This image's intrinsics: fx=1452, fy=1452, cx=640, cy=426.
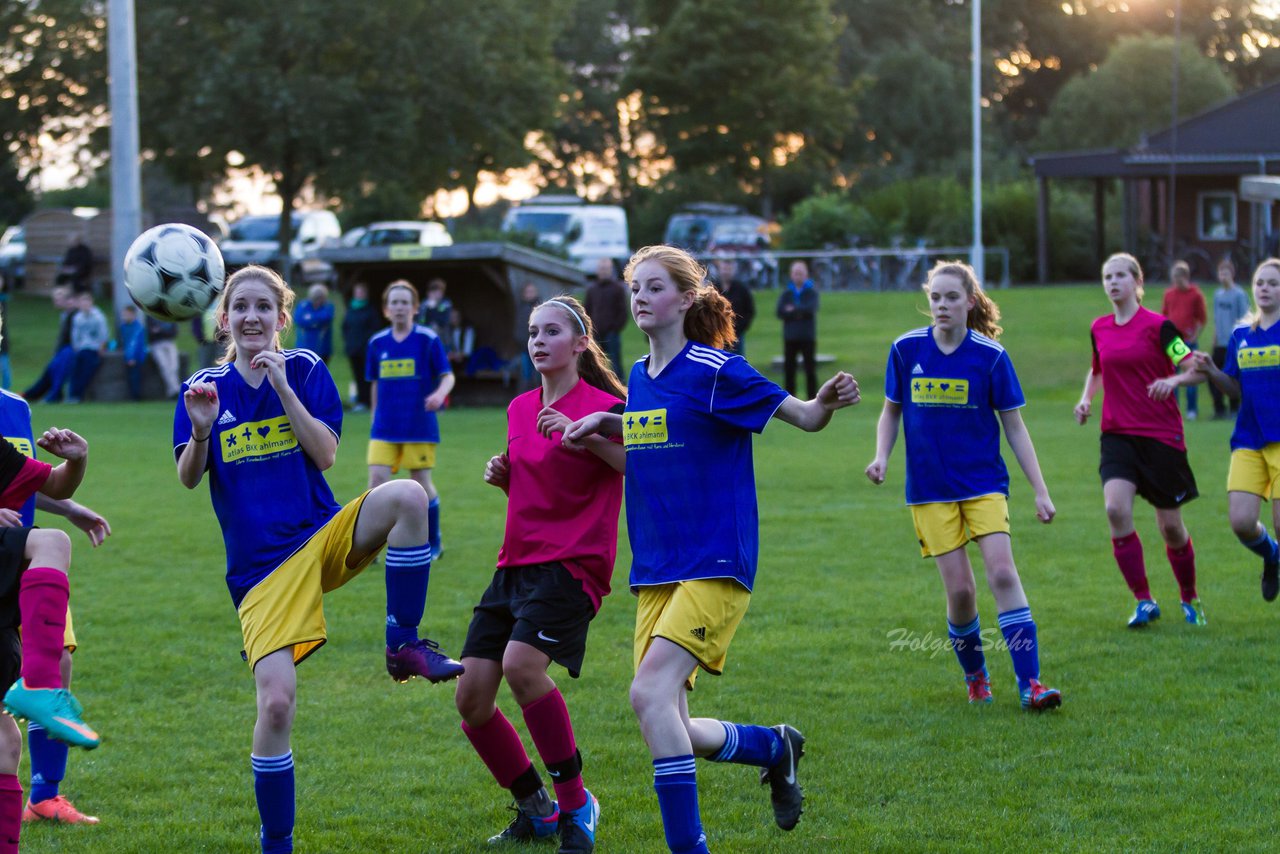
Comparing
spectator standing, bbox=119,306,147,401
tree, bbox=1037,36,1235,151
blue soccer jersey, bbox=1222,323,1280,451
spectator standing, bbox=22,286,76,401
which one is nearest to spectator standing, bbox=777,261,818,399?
spectator standing, bbox=119,306,147,401

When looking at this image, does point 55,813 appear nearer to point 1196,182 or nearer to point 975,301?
point 975,301

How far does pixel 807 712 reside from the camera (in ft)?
21.2

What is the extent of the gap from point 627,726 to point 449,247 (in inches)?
616

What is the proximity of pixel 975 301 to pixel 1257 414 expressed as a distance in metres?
2.29

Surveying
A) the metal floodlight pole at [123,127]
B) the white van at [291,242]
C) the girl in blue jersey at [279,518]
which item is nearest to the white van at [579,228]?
the white van at [291,242]

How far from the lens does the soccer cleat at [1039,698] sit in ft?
20.8

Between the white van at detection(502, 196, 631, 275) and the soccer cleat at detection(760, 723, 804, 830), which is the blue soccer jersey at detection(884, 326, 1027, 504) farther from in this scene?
the white van at detection(502, 196, 631, 275)

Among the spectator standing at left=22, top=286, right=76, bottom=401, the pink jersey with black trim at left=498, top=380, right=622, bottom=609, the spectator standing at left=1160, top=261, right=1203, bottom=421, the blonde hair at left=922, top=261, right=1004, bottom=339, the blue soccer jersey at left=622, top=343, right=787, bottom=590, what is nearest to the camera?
the blue soccer jersey at left=622, top=343, right=787, bottom=590

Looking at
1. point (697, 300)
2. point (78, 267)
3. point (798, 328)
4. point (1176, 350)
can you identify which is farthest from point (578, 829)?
point (78, 267)

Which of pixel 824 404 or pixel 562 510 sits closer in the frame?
pixel 824 404

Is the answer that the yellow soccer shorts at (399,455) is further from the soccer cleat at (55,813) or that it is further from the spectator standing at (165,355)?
the spectator standing at (165,355)

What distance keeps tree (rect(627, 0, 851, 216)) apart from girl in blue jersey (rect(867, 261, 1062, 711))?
4087 centimetres

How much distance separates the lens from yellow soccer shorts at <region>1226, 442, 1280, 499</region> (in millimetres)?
7988

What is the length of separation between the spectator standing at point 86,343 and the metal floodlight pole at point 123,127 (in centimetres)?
67
